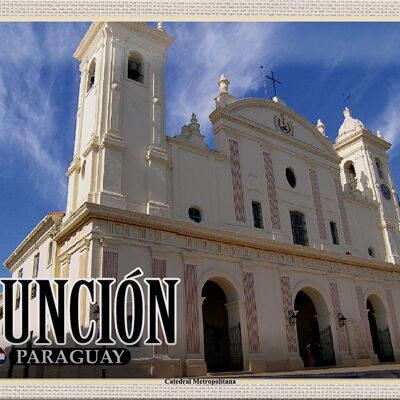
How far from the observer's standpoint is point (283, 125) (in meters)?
23.9

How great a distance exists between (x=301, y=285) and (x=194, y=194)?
6.30m

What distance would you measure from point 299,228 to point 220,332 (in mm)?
6377

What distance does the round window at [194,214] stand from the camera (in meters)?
18.0

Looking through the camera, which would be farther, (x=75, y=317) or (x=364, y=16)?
(x=75, y=317)

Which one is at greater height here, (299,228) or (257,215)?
(257,215)

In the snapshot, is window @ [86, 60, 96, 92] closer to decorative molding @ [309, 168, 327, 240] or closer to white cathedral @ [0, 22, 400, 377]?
white cathedral @ [0, 22, 400, 377]

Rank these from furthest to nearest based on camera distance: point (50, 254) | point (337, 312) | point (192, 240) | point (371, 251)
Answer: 1. point (371, 251)
2. point (337, 312)
3. point (50, 254)
4. point (192, 240)

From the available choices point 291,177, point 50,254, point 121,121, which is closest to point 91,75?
point 121,121

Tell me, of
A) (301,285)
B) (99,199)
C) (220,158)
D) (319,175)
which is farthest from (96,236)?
(319,175)

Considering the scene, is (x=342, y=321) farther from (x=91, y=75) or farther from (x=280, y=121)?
(x=91, y=75)

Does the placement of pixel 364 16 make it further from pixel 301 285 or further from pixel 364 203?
pixel 364 203

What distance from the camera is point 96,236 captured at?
14422mm

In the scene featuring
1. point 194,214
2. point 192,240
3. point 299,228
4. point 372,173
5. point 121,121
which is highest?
point 372,173

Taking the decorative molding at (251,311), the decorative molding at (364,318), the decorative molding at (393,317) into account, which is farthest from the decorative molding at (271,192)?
the decorative molding at (393,317)
